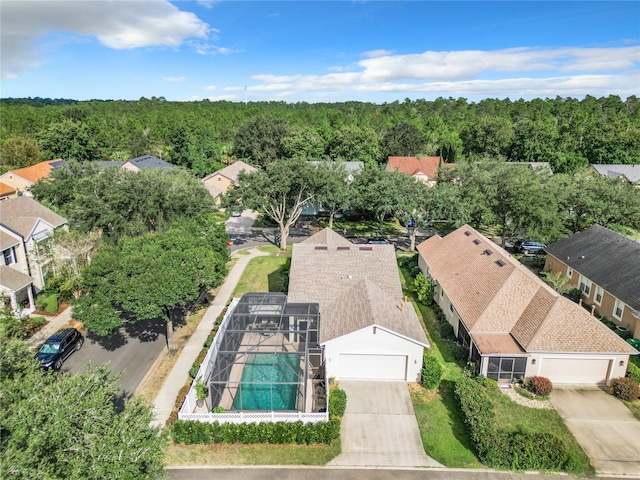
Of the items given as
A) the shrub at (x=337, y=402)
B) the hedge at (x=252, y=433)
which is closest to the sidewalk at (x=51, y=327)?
the hedge at (x=252, y=433)

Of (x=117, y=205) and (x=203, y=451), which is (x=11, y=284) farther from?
(x=203, y=451)

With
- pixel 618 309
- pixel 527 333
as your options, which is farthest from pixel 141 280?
pixel 618 309

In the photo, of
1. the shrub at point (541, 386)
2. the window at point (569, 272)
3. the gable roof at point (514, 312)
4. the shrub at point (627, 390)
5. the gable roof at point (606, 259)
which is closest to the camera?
the shrub at point (627, 390)

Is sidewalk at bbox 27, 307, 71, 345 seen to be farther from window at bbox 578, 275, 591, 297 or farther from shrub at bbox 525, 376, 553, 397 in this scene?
window at bbox 578, 275, 591, 297

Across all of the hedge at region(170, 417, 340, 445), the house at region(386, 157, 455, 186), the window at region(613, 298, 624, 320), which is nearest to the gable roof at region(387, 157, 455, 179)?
the house at region(386, 157, 455, 186)

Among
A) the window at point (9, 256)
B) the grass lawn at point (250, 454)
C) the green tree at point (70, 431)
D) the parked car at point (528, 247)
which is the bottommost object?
the grass lawn at point (250, 454)

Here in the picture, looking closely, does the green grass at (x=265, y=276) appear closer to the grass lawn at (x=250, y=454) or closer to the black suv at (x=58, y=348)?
the black suv at (x=58, y=348)
